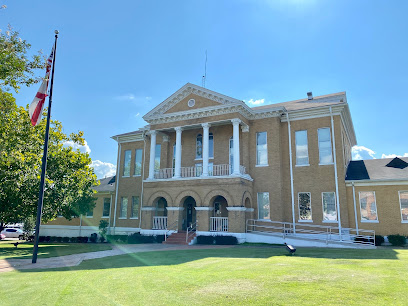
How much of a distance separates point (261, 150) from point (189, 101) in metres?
7.43

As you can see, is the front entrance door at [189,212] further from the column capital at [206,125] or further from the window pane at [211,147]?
the column capital at [206,125]

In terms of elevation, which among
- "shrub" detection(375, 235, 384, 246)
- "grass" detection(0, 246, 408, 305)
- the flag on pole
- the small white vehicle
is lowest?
the small white vehicle

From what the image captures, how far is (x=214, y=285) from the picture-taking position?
322 inches

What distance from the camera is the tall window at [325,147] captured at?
2397cm

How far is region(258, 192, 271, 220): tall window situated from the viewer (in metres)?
24.9

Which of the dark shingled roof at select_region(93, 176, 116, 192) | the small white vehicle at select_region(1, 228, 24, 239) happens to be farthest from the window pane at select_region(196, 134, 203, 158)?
the small white vehicle at select_region(1, 228, 24, 239)

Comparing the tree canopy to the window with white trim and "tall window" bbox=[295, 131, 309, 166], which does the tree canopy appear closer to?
the window with white trim

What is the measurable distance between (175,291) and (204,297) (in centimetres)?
98

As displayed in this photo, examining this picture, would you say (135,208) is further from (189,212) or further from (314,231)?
(314,231)

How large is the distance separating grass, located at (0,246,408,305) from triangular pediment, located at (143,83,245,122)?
1604 centimetres

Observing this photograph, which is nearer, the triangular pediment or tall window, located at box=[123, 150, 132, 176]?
the triangular pediment

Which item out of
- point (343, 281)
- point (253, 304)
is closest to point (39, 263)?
point (253, 304)

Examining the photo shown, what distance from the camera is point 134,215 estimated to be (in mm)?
31438

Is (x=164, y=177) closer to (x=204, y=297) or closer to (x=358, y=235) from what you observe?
(x=358, y=235)
